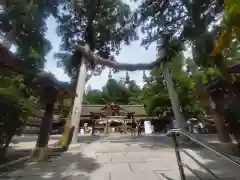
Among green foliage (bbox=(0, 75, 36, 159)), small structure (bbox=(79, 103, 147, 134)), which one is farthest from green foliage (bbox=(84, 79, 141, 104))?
green foliage (bbox=(0, 75, 36, 159))

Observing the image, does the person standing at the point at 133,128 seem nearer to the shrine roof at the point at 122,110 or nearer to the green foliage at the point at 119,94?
the shrine roof at the point at 122,110

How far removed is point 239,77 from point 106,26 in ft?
34.9

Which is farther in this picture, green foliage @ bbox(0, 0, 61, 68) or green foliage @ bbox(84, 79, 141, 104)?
green foliage @ bbox(84, 79, 141, 104)

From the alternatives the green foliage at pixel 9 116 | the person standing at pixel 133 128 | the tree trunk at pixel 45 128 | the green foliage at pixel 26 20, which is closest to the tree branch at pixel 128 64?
the green foliage at pixel 26 20

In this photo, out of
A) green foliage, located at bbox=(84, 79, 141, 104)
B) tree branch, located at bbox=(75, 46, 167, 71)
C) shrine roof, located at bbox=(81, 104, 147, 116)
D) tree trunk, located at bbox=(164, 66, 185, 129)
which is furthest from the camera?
green foliage, located at bbox=(84, 79, 141, 104)

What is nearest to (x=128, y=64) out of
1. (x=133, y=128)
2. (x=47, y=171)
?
(x=47, y=171)

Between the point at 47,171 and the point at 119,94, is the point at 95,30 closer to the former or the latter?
the point at 47,171

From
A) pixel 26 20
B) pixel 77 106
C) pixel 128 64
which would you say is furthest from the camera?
pixel 128 64

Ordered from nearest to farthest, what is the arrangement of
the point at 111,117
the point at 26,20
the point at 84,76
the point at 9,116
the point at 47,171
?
the point at 47,171 → the point at 9,116 → the point at 26,20 → the point at 84,76 → the point at 111,117

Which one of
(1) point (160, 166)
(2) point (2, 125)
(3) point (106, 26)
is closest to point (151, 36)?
(3) point (106, 26)

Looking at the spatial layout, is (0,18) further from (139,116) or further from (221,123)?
(139,116)

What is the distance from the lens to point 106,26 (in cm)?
1443

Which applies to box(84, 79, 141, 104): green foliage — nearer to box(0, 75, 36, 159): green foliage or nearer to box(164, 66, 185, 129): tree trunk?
box(164, 66, 185, 129): tree trunk

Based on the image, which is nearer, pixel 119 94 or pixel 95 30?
pixel 95 30
